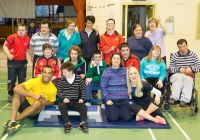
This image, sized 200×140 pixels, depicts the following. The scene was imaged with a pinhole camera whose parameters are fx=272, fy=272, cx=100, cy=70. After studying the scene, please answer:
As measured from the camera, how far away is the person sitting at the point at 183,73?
4.36m

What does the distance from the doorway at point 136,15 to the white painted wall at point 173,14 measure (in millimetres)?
205

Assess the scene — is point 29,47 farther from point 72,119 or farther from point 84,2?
point 84,2

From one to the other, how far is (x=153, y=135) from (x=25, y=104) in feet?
6.20

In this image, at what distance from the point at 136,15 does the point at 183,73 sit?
697 cm

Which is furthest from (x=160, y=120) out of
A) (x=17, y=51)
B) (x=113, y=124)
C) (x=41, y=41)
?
(x=17, y=51)

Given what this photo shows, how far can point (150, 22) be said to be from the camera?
16.9 feet

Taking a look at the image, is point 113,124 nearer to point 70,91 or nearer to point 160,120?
point 160,120

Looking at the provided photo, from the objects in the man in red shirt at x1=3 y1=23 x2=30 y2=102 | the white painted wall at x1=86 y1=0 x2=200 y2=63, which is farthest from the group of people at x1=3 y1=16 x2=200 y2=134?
the white painted wall at x1=86 y1=0 x2=200 y2=63

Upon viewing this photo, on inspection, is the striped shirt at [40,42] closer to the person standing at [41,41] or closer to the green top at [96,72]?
the person standing at [41,41]

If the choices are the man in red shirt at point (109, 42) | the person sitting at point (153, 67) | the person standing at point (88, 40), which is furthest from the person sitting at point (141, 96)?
the person standing at point (88, 40)

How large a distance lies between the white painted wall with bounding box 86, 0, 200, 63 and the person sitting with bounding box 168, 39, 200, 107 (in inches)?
175

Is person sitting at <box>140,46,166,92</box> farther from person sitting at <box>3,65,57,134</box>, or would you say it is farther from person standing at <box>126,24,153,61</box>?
person sitting at <box>3,65,57,134</box>

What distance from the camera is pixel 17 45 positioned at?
4.87m

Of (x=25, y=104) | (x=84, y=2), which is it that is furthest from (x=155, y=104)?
(x=84, y=2)
